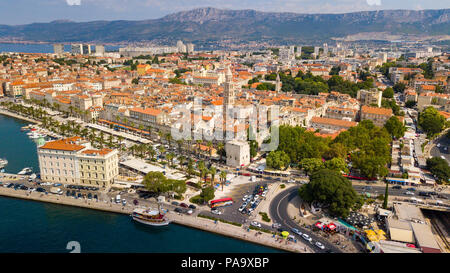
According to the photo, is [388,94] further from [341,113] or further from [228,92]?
[228,92]

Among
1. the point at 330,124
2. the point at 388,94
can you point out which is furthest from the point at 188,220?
the point at 388,94

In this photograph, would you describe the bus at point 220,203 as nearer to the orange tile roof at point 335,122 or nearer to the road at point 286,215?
the road at point 286,215

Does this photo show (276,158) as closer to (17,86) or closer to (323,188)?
(323,188)

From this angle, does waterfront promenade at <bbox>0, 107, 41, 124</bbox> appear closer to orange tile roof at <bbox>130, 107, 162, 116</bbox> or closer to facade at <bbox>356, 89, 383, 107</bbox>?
orange tile roof at <bbox>130, 107, 162, 116</bbox>

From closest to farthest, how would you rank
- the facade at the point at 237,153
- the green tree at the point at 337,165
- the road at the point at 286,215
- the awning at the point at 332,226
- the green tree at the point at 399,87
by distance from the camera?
the road at the point at 286,215 < the awning at the point at 332,226 < the green tree at the point at 337,165 < the facade at the point at 237,153 < the green tree at the point at 399,87

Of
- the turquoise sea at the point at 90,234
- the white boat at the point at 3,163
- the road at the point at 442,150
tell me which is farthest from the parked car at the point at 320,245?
the white boat at the point at 3,163

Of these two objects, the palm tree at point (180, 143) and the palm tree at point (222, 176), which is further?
the palm tree at point (180, 143)

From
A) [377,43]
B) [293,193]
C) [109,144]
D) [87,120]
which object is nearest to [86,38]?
[377,43]
